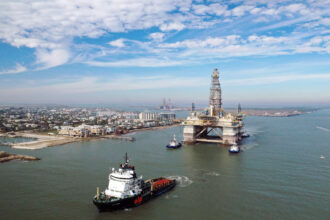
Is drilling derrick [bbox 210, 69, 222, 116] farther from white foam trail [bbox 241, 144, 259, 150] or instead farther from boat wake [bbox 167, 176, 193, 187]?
boat wake [bbox 167, 176, 193, 187]

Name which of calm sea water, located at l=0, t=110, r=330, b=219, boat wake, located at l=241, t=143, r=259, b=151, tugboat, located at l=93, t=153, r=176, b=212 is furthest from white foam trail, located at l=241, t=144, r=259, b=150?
tugboat, located at l=93, t=153, r=176, b=212

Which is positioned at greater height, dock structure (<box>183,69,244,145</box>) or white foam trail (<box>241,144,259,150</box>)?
dock structure (<box>183,69,244,145</box>)

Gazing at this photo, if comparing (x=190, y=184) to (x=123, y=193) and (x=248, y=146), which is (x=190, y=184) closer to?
(x=123, y=193)

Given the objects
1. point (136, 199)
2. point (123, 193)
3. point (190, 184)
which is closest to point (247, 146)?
point (190, 184)

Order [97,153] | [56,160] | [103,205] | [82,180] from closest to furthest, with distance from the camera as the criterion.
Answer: [103,205] → [82,180] → [56,160] → [97,153]

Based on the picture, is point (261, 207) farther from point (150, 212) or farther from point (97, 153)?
point (97, 153)

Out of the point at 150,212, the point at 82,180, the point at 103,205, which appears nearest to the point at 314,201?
the point at 150,212

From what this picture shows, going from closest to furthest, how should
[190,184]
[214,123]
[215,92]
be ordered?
[190,184]
[214,123]
[215,92]
